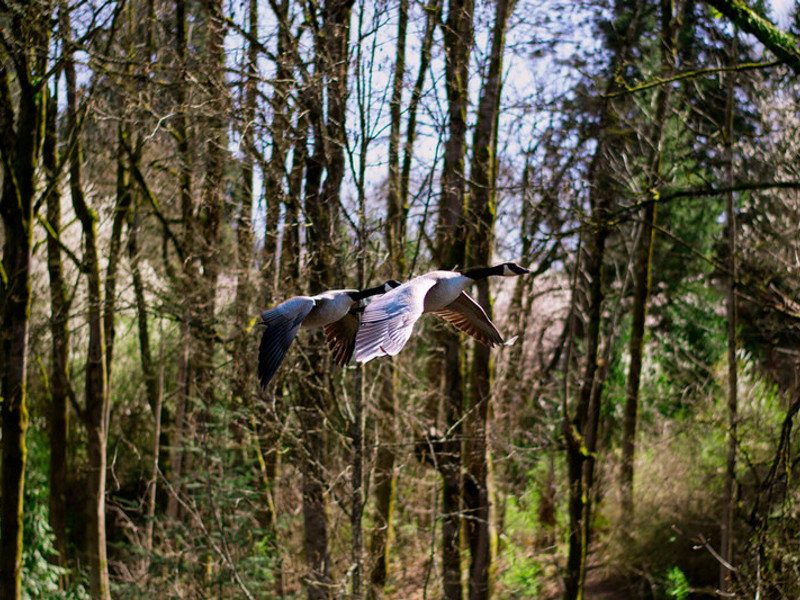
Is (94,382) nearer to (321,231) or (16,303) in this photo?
(16,303)

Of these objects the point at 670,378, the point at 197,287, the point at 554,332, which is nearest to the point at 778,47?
the point at 197,287

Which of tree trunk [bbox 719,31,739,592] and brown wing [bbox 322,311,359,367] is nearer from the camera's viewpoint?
brown wing [bbox 322,311,359,367]

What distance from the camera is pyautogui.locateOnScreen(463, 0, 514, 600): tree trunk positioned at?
30.9 feet

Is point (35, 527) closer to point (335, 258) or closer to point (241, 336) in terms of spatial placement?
point (241, 336)

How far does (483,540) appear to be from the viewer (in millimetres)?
9586

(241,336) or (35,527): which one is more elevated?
(241,336)

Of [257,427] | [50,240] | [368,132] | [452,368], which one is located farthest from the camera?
[50,240]

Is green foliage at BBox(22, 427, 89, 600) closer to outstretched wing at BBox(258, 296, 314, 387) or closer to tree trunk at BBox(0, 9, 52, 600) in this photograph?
tree trunk at BBox(0, 9, 52, 600)

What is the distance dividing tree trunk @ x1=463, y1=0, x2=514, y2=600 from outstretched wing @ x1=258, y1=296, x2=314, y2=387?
5.62 meters

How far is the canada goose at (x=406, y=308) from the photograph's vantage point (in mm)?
2977

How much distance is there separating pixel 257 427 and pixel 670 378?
8.94 meters

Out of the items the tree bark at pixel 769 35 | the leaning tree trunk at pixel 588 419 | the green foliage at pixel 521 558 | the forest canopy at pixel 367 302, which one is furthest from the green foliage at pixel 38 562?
the tree bark at pixel 769 35

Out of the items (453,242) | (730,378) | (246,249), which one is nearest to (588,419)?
(730,378)

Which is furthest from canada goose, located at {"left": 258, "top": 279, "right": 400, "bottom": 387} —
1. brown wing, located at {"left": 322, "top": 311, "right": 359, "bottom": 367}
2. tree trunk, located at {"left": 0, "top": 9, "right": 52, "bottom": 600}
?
tree trunk, located at {"left": 0, "top": 9, "right": 52, "bottom": 600}
